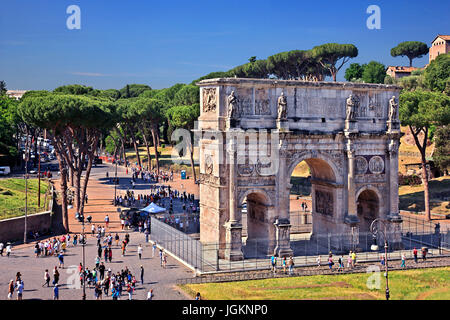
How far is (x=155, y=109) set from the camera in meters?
97.8

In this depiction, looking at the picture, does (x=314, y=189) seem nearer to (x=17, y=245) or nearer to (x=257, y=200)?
(x=257, y=200)

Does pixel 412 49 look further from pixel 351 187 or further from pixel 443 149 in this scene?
pixel 351 187

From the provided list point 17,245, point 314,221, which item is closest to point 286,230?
point 314,221

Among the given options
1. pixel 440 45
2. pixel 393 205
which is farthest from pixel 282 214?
pixel 440 45

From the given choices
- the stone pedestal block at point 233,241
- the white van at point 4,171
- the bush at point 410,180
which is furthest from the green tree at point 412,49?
the stone pedestal block at point 233,241

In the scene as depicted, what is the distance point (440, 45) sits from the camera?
146m

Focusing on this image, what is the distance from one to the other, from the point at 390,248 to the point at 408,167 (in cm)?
4112

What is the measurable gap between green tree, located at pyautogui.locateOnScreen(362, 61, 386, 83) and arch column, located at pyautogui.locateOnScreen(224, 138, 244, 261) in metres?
96.7

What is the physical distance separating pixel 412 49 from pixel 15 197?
123937 millimetres

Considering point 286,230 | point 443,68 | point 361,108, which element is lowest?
point 286,230

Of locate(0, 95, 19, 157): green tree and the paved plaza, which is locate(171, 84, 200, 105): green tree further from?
the paved plaza

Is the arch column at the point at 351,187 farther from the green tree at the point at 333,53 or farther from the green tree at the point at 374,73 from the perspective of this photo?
the green tree at the point at 374,73
